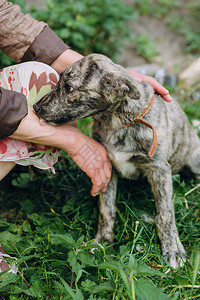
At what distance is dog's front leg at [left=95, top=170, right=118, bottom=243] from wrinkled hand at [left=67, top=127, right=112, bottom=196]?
241 mm

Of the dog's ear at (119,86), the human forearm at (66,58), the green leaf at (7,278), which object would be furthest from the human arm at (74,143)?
the green leaf at (7,278)

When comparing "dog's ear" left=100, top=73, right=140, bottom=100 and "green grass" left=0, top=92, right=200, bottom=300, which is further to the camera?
"dog's ear" left=100, top=73, right=140, bottom=100

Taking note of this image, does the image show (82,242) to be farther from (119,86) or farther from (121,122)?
(119,86)

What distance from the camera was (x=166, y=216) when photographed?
2930 millimetres

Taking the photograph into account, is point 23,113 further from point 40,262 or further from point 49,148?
point 40,262

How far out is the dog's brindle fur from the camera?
8.59 feet

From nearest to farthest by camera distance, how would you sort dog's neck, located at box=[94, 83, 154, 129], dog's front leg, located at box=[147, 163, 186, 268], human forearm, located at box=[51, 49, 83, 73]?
dog's neck, located at box=[94, 83, 154, 129]
dog's front leg, located at box=[147, 163, 186, 268]
human forearm, located at box=[51, 49, 83, 73]

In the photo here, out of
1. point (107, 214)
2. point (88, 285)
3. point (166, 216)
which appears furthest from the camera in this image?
point (107, 214)

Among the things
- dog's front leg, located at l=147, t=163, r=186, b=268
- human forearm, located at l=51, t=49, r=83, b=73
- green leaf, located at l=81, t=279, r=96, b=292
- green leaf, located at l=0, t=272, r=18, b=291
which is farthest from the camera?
human forearm, located at l=51, t=49, r=83, b=73

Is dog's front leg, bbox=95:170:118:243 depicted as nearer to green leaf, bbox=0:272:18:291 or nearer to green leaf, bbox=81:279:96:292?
green leaf, bbox=81:279:96:292

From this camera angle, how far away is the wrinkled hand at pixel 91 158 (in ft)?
9.17

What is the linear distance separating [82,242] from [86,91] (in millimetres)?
1240

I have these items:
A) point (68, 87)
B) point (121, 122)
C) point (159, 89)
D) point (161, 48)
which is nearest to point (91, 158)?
point (121, 122)

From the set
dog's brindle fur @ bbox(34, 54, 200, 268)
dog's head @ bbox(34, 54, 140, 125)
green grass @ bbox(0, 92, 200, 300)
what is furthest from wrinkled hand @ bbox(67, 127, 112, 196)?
green grass @ bbox(0, 92, 200, 300)
